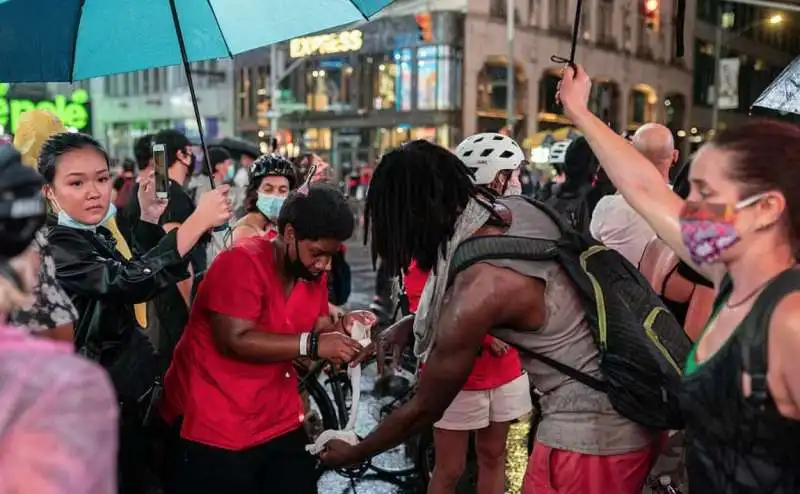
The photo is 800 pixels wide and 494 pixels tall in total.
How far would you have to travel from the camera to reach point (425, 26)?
3344 cm

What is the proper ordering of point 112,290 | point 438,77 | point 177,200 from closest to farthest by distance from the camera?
point 112,290
point 177,200
point 438,77

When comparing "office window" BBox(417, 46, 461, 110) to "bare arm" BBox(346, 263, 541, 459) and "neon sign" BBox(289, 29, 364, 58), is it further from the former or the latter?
"bare arm" BBox(346, 263, 541, 459)

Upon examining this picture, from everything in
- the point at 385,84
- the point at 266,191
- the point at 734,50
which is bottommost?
the point at 266,191

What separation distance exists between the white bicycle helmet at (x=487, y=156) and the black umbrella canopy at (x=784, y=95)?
1623 mm

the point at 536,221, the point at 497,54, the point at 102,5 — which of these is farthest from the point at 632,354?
the point at 497,54

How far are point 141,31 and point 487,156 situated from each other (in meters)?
2.16

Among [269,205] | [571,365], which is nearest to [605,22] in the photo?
[269,205]

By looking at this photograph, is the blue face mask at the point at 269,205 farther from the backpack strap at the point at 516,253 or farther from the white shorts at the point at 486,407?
the backpack strap at the point at 516,253

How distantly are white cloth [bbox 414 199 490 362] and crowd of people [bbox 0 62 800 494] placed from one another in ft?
0.04

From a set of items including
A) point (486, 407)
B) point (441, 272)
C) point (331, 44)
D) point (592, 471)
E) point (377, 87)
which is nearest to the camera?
point (592, 471)

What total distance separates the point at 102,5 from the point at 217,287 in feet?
5.78

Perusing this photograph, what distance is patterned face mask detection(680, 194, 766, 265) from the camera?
71.4 inches

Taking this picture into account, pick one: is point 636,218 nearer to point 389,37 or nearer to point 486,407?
point 486,407

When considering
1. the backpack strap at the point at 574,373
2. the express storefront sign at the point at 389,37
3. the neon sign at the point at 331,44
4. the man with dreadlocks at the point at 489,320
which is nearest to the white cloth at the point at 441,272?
the man with dreadlocks at the point at 489,320
